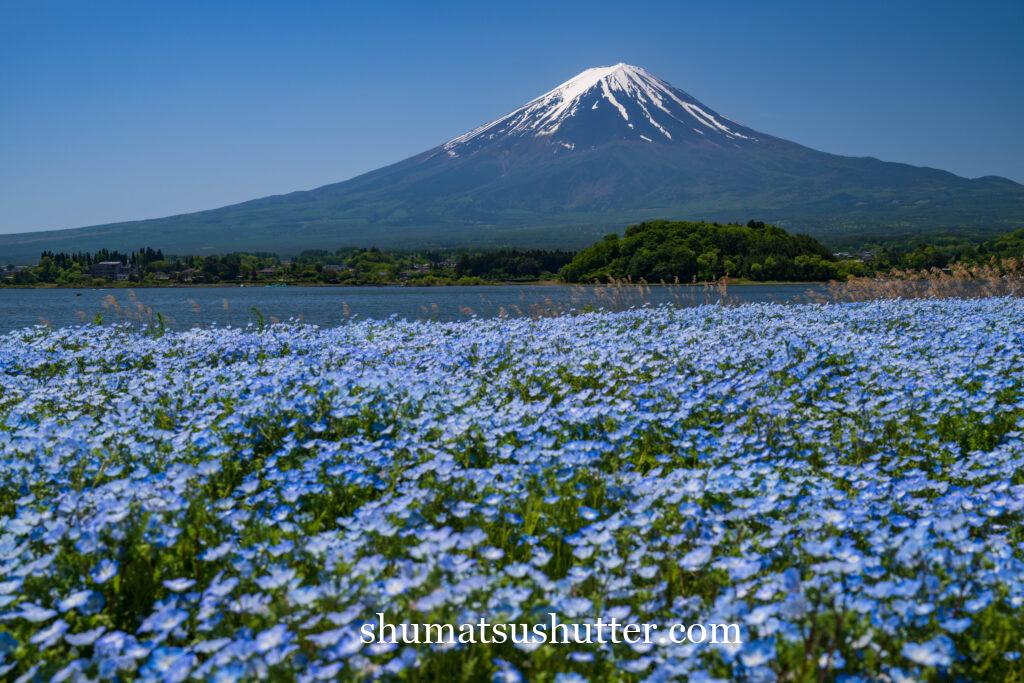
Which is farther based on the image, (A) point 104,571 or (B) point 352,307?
(B) point 352,307

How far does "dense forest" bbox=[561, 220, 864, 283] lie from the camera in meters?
54.9

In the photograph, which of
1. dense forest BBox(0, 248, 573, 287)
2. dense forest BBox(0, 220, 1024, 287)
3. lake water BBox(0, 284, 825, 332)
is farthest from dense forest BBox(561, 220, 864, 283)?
lake water BBox(0, 284, 825, 332)

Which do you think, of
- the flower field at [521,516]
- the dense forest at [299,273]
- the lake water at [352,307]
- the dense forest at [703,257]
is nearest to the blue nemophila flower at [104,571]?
the flower field at [521,516]

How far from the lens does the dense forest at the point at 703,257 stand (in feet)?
180

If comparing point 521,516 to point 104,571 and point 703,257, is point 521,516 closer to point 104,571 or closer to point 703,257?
point 104,571

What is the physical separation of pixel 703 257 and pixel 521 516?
5625 cm

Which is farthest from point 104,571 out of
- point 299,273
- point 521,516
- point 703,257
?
point 299,273

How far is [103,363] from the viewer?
28.6 feet

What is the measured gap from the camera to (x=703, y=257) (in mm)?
58000

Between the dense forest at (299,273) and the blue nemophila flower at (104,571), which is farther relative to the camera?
the dense forest at (299,273)

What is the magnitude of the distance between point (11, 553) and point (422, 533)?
1.65m

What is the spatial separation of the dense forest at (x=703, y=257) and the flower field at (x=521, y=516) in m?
45.1

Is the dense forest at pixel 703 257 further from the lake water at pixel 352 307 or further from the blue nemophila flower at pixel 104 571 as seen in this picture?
the blue nemophila flower at pixel 104 571

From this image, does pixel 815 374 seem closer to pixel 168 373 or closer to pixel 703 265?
pixel 168 373
